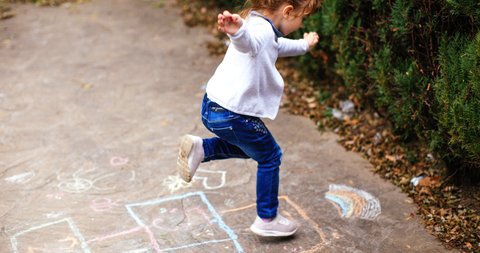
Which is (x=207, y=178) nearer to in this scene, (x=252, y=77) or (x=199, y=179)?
(x=199, y=179)

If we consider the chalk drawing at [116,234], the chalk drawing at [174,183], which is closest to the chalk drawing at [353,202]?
the chalk drawing at [174,183]

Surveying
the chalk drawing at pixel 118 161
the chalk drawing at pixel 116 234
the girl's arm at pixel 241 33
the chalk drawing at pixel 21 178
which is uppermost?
the girl's arm at pixel 241 33

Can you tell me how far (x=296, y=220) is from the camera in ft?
12.7

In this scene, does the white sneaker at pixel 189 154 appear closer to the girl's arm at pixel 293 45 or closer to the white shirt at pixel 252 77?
the white shirt at pixel 252 77

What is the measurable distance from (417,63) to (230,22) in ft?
5.61

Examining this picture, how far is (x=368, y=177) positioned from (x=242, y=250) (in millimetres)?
1270

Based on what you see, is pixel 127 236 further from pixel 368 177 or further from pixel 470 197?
pixel 470 197

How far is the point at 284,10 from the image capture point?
313cm

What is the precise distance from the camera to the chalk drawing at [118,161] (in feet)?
14.9

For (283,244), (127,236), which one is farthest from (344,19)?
(127,236)

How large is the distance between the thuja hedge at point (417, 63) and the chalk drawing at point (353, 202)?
53cm

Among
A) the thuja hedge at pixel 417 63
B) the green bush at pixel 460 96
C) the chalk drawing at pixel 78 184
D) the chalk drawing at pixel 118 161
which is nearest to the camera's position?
the green bush at pixel 460 96

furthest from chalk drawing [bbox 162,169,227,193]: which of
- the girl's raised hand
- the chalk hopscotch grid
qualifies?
A: the girl's raised hand

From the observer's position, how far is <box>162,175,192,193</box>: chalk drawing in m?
4.23
